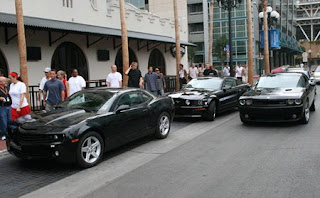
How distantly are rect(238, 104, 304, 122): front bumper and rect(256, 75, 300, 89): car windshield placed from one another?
1.56 meters

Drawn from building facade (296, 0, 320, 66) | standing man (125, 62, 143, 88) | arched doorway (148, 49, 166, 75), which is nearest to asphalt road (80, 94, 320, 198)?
standing man (125, 62, 143, 88)

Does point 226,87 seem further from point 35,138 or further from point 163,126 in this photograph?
point 35,138

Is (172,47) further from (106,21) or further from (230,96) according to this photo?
(230,96)

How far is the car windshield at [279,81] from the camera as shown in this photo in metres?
11.4

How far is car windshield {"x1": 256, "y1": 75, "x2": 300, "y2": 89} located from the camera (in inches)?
448

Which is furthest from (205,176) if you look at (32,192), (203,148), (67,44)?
(67,44)

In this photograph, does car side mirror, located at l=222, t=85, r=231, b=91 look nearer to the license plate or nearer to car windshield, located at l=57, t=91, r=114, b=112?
car windshield, located at l=57, t=91, r=114, b=112

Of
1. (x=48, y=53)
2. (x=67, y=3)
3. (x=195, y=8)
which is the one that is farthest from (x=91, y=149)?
(x=195, y=8)

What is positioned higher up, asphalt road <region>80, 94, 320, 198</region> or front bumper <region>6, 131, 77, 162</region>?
front bumper <region>6, 131, 77, 162</region>

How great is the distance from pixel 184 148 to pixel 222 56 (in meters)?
46.9

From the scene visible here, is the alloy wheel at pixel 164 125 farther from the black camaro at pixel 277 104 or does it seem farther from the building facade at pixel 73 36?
the building facade at pixel 73 36

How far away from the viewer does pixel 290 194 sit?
496 centimetres

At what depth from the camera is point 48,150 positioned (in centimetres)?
636

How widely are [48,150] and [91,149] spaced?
81cm
